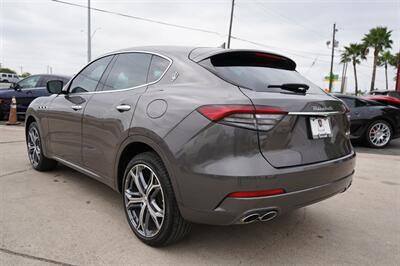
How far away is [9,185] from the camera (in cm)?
388

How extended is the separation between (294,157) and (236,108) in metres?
0.53

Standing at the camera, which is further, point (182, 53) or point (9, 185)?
point (9, 185)

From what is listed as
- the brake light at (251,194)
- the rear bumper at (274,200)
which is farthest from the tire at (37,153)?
the brake light at (251,194)

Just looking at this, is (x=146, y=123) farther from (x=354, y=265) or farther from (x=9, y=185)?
(x=9, y=185)

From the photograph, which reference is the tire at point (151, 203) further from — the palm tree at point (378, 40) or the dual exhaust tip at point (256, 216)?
the palm tree at point (378, 40)

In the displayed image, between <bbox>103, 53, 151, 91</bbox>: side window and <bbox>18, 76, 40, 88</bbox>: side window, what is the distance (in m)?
7.76

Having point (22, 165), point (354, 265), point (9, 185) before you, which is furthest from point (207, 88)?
point (22, 165)

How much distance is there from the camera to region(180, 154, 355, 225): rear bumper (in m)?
2.00

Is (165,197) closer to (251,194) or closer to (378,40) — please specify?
(251,194)

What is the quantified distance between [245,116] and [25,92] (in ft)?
31.5

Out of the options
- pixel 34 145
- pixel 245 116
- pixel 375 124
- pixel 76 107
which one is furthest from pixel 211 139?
pixel 375 124

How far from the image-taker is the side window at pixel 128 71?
2889 millimetres

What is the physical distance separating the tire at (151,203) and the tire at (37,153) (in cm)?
218

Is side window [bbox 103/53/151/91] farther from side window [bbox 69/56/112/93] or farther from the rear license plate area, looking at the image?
the rear license plate area
